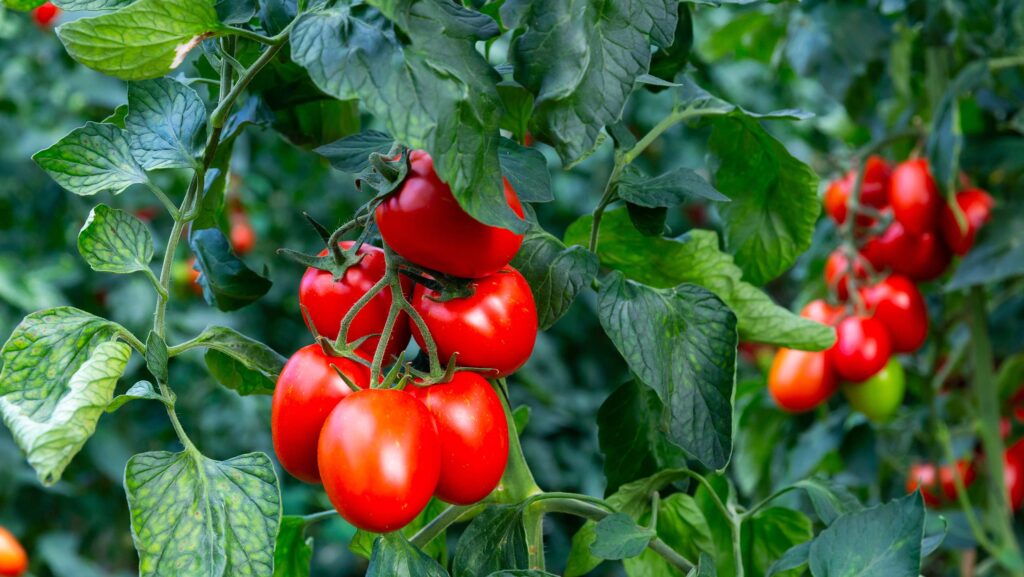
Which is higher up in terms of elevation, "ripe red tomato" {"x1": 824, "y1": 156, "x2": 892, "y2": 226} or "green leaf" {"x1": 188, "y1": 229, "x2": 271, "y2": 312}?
"green leaf" {"x1": 188, "y1": 229, "x2": 271, "y2": 312}

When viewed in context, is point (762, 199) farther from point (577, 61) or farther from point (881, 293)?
point (881, 293)

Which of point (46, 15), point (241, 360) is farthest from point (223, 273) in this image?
point (46, 15)

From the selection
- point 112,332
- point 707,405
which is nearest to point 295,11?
point 112,332

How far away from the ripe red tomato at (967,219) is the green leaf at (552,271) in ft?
2.54

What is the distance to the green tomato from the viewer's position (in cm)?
125

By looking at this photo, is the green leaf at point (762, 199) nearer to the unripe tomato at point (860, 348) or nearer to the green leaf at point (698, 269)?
the green leaf at point (698, 269)

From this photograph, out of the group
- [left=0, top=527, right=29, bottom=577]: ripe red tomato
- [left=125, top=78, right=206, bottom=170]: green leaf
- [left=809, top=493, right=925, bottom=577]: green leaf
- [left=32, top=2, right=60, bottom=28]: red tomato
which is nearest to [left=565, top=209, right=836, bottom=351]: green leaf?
[left=809, top=493, right=925, bottom=577]: green leaf

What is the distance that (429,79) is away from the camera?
1.38ft

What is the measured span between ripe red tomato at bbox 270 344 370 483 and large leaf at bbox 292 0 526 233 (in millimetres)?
121

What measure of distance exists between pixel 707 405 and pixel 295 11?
288 millimetres

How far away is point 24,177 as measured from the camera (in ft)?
6.92

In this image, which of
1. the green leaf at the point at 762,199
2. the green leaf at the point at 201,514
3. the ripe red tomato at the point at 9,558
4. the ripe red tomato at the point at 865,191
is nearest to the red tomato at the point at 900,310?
the ripe red tomato at the point at 865,191

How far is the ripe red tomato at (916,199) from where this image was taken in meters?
1.18

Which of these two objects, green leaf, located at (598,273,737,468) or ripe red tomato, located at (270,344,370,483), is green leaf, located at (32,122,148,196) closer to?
ripe red tomato, located at (270,344,370,483)
